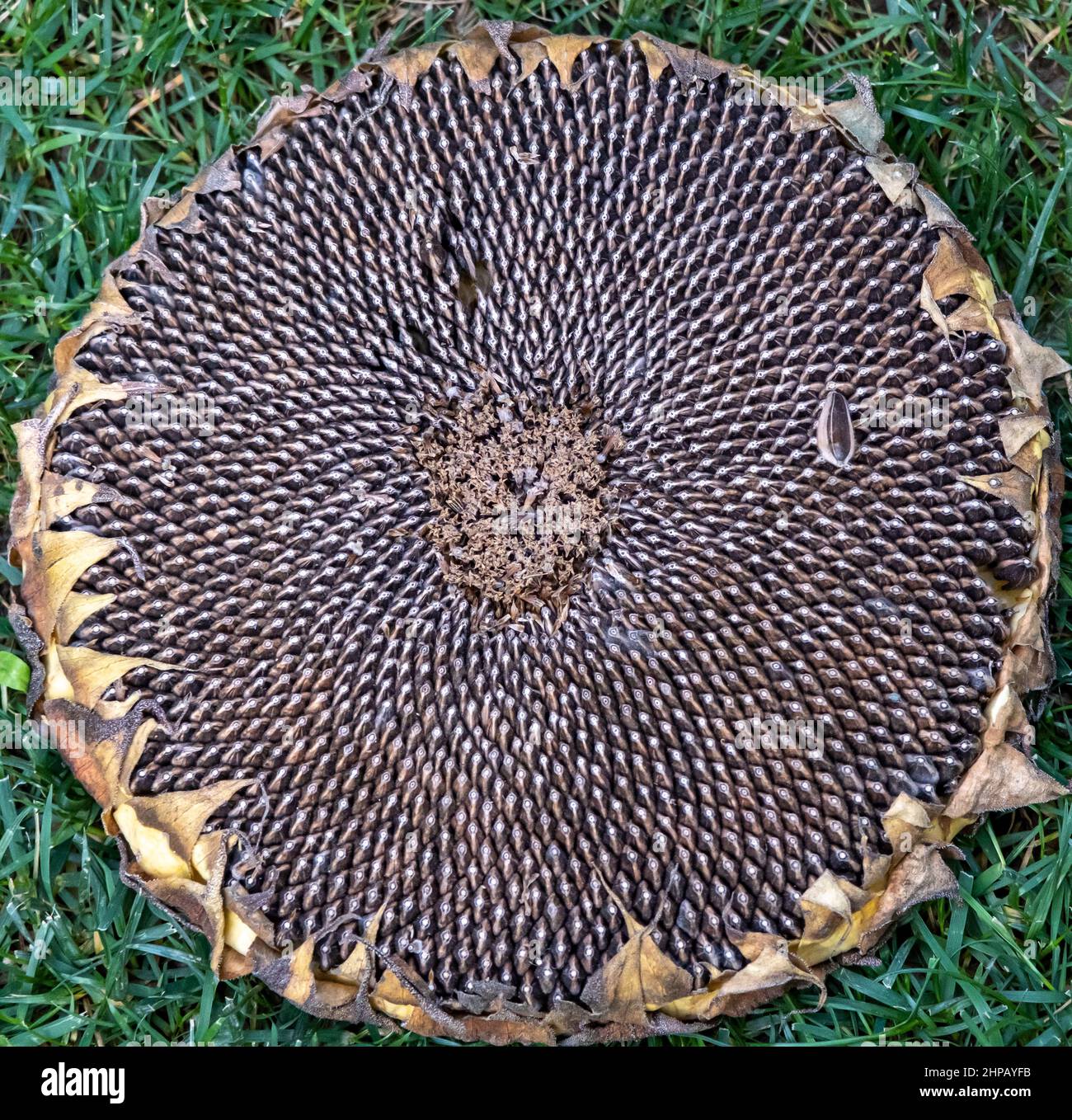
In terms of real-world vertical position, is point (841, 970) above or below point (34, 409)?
below

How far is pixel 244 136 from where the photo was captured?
11.4 ft

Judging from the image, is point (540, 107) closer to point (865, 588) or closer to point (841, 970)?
point (865, 588)

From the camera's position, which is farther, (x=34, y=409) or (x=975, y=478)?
(x=34, y=409)

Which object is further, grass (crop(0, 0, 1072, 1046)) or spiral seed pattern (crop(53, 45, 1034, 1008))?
grass (crop(0, 0, 1072, 1046))

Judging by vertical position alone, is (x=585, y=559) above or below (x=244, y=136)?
below

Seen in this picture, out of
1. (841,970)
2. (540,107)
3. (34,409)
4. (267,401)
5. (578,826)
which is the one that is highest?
(540,107)

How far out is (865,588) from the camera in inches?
105

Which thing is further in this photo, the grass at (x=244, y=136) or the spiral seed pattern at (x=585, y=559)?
the grass at (x=244, y=136)

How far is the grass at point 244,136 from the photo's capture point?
314 cm

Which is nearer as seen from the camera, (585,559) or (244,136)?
(585,559)

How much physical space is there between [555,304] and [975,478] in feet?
3.22

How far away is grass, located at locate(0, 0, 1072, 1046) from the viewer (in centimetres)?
314

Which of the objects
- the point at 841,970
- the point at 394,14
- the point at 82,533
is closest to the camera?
the point at 82,533

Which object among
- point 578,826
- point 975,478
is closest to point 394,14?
point 975,478
